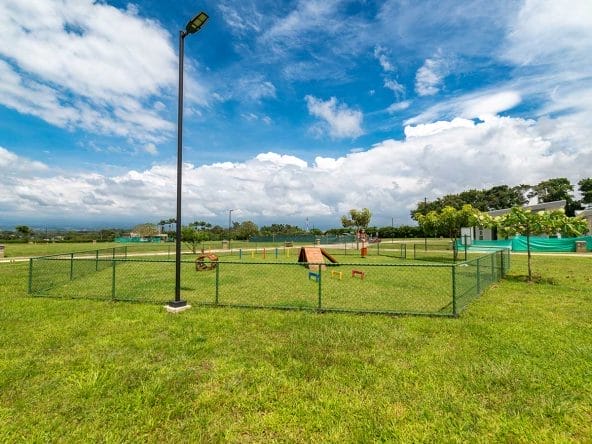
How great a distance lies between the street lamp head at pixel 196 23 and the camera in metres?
7.56

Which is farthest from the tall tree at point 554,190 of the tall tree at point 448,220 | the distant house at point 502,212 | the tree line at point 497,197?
the tall tree at point 448,220

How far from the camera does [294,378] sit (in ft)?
14.9

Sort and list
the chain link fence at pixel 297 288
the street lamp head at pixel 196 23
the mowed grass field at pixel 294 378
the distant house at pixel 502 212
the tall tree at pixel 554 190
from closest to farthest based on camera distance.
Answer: the mowed grass field at pixel 294 378 → the street lamp head at pixel 196 23 → the chain link fence at pixel 297 288 → the distant house at pixel 502 212 → the tall tree at pixel 554 190

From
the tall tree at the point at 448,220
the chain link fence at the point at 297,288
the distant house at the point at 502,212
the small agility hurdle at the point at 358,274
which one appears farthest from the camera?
the distant house at the point at 502,212

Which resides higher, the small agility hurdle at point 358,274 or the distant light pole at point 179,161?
the distant light pole at point 179,161

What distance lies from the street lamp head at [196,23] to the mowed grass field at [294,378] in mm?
6927

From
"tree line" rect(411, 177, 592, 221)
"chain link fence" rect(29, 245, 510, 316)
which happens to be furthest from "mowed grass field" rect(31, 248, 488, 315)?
"tree line" rect(411, 177, 592, 221)

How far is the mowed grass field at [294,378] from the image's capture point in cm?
346

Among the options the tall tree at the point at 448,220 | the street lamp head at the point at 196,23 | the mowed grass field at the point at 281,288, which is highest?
the street lamp head at the point at 196,23

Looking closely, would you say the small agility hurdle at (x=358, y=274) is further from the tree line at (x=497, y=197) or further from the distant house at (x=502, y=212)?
the tree line at (x=497, y=197)

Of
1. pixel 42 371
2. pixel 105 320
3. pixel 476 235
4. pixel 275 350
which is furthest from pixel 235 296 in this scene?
pixel 476 235

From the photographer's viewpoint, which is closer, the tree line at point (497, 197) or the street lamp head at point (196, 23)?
the street lamp head at point (196, 23)

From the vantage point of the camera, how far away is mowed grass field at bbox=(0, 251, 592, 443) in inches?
136

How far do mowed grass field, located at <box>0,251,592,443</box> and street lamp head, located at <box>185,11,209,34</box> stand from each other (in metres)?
6.93
